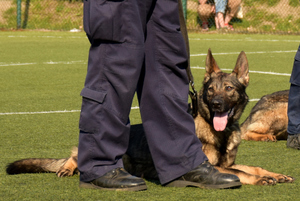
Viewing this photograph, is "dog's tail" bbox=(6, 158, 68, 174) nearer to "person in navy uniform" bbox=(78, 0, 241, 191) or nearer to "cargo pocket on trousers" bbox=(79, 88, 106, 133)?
"person in navy uniform" bbox=(78, 0, 241, 191)

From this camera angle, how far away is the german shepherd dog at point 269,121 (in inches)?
236

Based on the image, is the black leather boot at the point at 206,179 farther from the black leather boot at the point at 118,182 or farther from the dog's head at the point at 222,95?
the dog's head at the point at 222,95

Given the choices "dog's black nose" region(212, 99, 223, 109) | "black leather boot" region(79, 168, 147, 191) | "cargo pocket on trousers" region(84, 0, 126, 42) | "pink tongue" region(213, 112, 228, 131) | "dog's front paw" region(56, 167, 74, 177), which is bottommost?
"dog's front paw" region(56, 167, 74, 177)

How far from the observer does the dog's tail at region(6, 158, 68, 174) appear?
4.19m

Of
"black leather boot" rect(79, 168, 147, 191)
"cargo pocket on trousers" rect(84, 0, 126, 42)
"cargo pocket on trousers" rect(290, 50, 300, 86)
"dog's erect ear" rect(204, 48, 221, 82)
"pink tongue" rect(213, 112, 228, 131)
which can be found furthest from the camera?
"cargo pocket on trousers" rect(290, 50, 300, 86)

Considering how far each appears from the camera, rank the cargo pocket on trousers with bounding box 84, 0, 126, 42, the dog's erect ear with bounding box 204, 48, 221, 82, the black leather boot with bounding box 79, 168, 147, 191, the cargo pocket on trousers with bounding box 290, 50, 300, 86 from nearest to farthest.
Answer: the cargo pocket on trousers with bounding box 84, 0, 126, 42
the black leather boot with bounding box 79, 168, 147, 191
the dog's erect ear with bounding box 204, 48, 221, 82
the cargo pocket on trousers with bounding box 290, 50, 300, 86

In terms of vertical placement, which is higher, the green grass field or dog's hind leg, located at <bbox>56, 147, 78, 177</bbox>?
dog's hind leg, located at <bbox>56, 147, 78, 177</bbox>

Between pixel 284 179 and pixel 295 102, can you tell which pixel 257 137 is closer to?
pixel 295 102

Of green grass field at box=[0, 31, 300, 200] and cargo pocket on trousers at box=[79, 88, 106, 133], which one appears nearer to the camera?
cargo pocket on trousers at box=[79, 88, 106, 133]

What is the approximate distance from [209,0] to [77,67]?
402 inches

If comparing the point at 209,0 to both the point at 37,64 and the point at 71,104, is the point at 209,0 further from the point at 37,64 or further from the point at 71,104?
the point at 71,104

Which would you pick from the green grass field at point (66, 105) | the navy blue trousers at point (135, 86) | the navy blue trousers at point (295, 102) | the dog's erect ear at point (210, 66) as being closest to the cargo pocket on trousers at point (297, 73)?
the navy blue trousers at point (295, 102)

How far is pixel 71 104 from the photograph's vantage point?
25.2 feet

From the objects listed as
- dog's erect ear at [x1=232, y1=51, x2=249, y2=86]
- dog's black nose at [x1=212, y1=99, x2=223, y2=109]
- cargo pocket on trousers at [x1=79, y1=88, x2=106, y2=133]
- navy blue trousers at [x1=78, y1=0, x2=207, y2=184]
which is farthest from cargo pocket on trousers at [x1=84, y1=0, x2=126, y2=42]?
dog's erect ear at [x1=232, y1=51, x2=249, y2=86]
